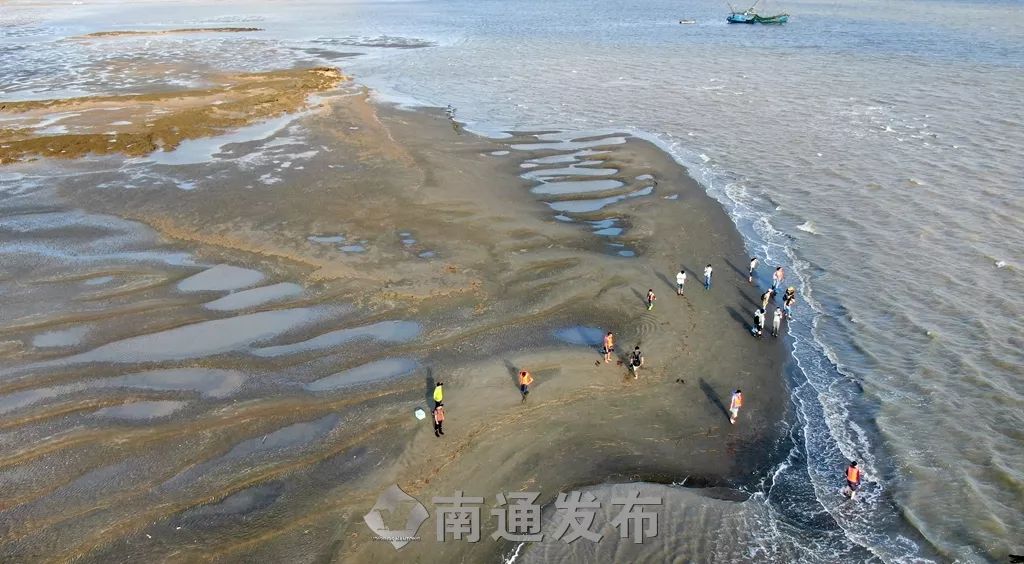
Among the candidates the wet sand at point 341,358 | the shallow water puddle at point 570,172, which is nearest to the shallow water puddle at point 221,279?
the wet sand at point 341,358

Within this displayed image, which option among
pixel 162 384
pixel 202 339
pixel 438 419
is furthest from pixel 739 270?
pixel 162 384

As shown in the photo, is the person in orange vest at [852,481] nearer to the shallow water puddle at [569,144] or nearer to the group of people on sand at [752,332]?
the group of people on sand at [752,332]

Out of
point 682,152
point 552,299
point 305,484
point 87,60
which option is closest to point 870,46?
point 682,152

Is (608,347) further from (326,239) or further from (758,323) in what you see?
(326,239)

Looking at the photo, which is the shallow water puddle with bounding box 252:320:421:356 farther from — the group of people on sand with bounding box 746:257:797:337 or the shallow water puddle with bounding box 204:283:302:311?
the group of people on sand with bounding box 746:257:797:337

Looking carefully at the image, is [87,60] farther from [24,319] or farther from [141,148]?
[24,319]

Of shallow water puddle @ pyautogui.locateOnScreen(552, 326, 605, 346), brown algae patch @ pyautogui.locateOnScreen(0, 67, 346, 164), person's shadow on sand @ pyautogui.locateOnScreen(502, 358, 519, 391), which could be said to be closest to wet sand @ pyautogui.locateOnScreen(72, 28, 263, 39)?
brown algae patch @ pyautogui.locateOnScreen(0, 67, 346, 164)
